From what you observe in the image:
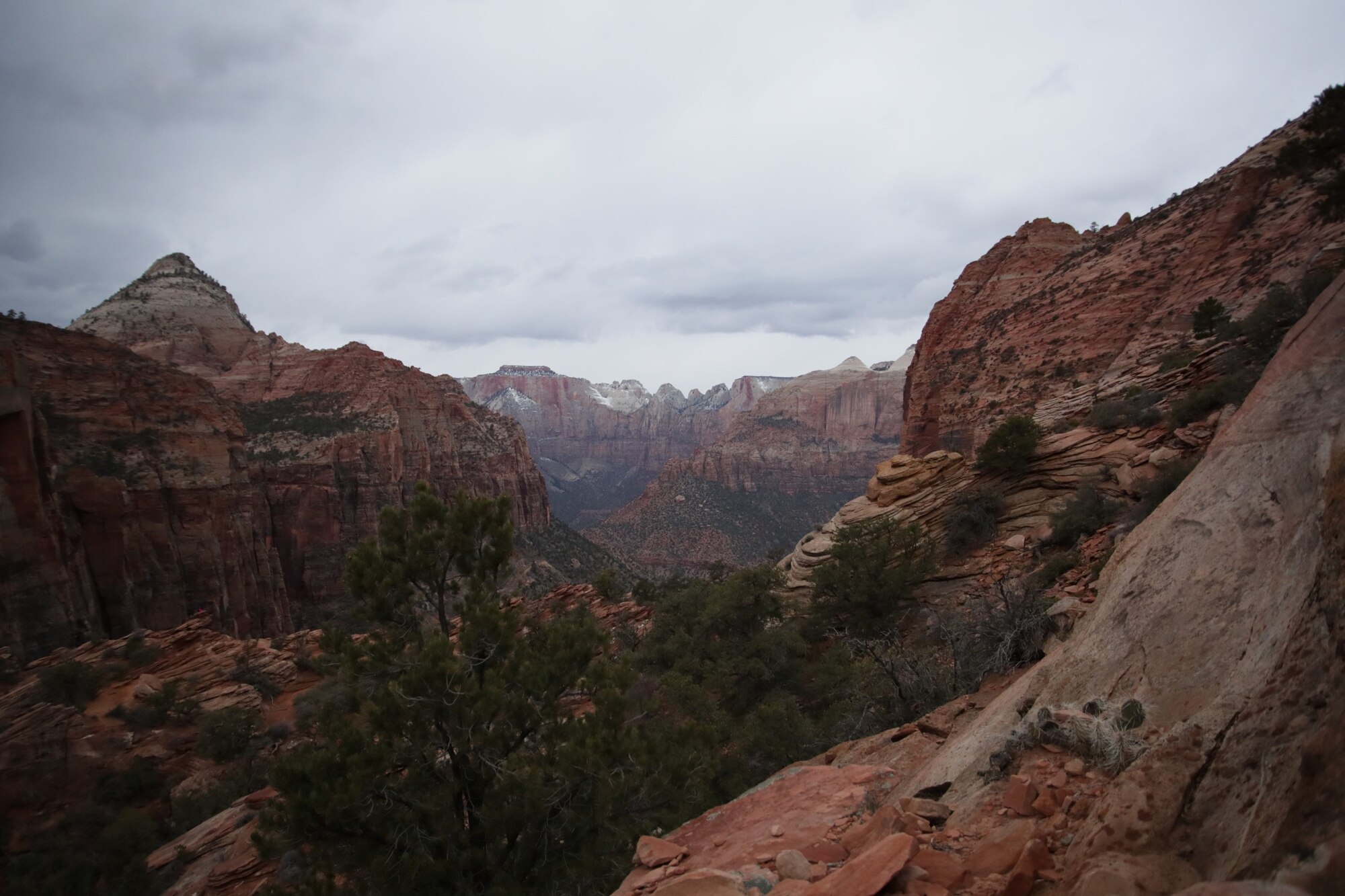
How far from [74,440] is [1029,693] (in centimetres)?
4088

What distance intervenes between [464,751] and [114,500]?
32231mm

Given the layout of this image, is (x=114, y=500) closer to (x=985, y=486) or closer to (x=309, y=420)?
(x=309, y=420)

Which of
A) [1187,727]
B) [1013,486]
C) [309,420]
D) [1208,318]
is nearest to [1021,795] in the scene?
[1187,727]

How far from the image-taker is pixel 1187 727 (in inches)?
128

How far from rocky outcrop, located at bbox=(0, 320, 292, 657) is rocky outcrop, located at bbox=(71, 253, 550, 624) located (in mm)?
9083

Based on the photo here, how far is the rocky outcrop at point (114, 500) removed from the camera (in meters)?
23.1

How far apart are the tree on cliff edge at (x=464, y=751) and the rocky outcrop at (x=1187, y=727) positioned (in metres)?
1.98

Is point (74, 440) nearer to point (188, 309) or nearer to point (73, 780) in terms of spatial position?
point (73, 780)

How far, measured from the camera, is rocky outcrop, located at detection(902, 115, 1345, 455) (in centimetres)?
1898

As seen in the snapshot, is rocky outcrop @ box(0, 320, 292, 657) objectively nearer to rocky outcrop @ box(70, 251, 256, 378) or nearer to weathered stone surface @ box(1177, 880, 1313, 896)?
rocky outcrop @ box(70, 251, 256, 378)

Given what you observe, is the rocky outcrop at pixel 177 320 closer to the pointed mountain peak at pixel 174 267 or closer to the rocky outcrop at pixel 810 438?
the pointed mountain peak at pixel 174 267

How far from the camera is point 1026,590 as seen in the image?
8.75 meters

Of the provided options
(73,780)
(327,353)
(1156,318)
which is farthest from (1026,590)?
(327,353)

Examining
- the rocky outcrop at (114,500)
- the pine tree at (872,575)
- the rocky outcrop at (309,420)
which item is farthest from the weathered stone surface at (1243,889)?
the rocky outcrop at (309,420)
